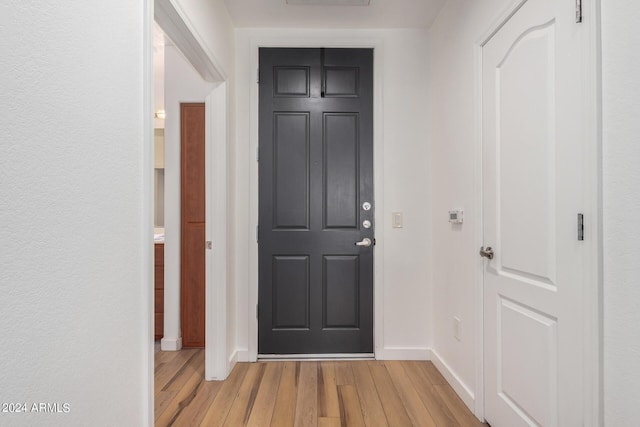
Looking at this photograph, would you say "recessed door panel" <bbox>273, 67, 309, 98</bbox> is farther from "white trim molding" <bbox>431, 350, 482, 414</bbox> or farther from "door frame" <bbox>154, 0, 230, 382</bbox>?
"white trim molding" <bbox>431, 350, 482, 414</bbox>

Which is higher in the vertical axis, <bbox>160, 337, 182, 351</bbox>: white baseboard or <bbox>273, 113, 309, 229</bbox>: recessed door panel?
<bbox>273, 113, 309, 229</bbox>: recessed door panel

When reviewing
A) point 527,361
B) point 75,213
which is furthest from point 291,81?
point 527,361

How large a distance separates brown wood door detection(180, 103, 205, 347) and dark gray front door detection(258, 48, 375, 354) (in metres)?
0.54

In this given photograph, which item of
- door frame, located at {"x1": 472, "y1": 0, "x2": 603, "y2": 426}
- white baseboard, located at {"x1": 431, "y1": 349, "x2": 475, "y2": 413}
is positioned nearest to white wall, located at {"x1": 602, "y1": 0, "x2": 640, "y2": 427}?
door frame, located at {"x1": 472, "y1": 0, "x2": 603, "y2": 426}

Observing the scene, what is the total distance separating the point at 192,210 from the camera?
285 centimetres

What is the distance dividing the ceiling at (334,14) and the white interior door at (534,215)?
890 millimetres

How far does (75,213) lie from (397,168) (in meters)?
2.24

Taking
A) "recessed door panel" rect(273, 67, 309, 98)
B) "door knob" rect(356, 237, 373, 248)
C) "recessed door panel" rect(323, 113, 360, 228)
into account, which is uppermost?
"recessed door panel" rect(273, 67, 309, 98)

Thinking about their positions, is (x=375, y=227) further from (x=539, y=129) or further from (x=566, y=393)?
(x=566, y=393)

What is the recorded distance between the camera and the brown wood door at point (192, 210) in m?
2.85

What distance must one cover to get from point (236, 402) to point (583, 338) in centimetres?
181

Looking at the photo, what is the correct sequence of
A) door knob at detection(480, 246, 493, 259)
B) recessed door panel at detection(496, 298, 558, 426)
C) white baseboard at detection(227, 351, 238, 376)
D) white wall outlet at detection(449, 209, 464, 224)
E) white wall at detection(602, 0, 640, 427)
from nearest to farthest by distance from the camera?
white wall at detection(602, 0, 640, 427) → recessed door panel at detection(496, 298, 558, 426) → door knob at detection(480, 246, 493, 259) → white wall outlet at detection(449, 209, 464, 224) → white baseboard at detection(227, 351, 238, 376)

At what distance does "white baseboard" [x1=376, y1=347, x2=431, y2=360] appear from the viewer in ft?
8.82

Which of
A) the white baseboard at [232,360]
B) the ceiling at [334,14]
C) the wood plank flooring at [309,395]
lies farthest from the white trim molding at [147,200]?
the ceiling at [334,14]
